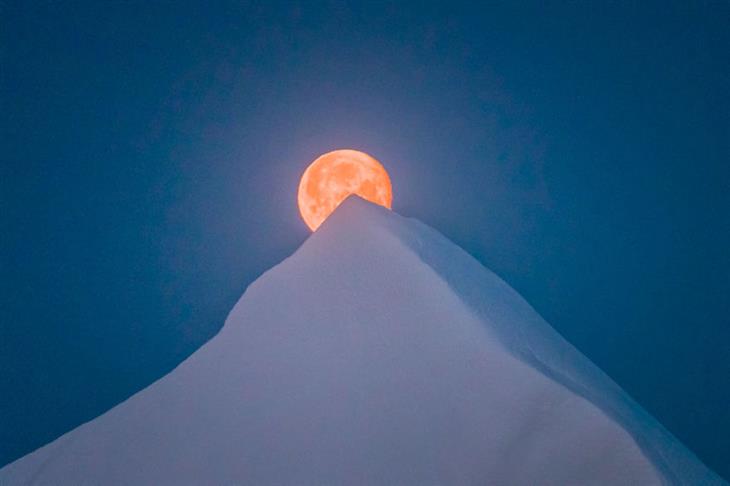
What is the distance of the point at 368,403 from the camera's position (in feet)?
15.5

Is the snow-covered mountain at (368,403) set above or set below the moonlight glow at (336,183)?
below

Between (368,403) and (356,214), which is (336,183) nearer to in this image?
(356,214)

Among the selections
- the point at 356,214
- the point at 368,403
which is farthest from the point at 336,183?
the point at 368,403

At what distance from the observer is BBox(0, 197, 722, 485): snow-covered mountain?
3.99m

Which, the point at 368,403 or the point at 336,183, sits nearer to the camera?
the point at 368,403

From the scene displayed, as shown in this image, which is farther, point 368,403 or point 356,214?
point 356,214

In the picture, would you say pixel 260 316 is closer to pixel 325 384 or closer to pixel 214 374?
pixel 214 374

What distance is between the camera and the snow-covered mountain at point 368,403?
3.99m

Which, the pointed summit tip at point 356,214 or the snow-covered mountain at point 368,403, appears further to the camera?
the pointed summit tip at point 356,214

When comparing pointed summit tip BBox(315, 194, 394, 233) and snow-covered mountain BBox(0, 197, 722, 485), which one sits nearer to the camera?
snow-covered mountain BBox(0, 197, 722, 485)

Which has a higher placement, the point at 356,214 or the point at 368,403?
the point at 356,214

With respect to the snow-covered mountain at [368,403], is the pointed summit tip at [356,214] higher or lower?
higher

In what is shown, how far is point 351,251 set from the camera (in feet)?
21.5

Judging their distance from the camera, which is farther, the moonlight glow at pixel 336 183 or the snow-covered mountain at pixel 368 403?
the moonlight glow at pixel 336 183
